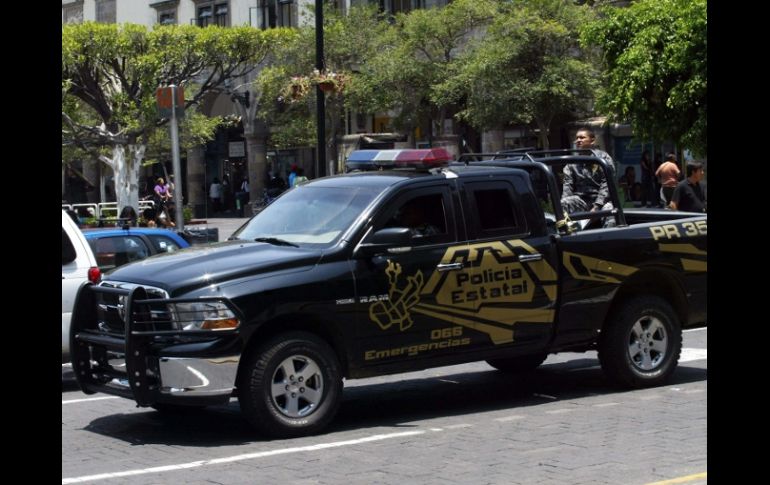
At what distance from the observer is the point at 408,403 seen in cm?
1037

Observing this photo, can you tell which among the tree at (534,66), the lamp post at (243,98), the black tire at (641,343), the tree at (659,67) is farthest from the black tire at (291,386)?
the lamp post at (243,98)

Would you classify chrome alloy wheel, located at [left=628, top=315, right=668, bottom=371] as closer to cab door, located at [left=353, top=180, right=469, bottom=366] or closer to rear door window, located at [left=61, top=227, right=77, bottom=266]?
cab door, located at [left=353, top=180, right=469, bottom=366]

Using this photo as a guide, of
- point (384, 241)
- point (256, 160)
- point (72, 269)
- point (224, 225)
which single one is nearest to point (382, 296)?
point (384, 241)

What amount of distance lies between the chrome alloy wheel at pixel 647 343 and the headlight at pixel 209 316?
12.2ft

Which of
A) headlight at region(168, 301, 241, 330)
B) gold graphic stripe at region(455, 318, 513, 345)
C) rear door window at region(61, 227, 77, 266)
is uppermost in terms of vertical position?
rear door window at region(61, 227, 77, 266)

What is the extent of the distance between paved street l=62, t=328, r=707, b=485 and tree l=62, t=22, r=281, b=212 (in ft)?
80.8

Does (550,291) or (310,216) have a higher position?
(310,216)

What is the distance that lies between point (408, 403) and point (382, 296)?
149 centimetres

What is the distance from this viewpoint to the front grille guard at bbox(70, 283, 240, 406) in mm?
8570

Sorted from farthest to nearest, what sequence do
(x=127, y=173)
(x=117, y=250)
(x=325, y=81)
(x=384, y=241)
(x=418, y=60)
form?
1. (x=418, y=60)
2. (x=127, y=173)
3. (x=325, y=81)
4. (x=117, y=250)
5. (x=384, y=241)

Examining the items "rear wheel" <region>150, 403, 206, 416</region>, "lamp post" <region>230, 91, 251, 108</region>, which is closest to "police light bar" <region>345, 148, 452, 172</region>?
"rear wheel" <region>150, 403, 206, 416</region>

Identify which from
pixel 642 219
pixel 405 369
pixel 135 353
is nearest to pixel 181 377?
pixel 135 353

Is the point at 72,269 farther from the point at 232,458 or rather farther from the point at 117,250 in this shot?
the point at 232,458

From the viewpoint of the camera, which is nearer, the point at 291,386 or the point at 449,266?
the point at 291,386
